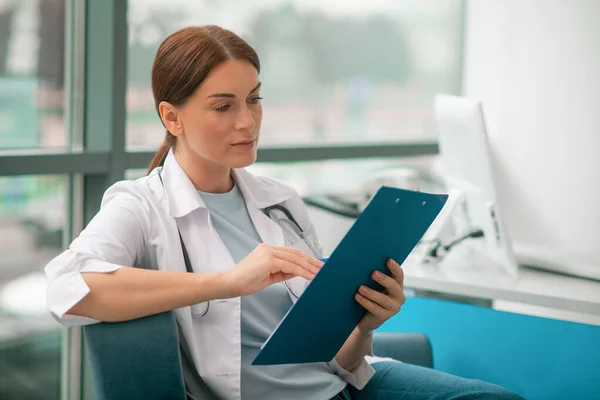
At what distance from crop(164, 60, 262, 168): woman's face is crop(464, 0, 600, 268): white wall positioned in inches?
63.2

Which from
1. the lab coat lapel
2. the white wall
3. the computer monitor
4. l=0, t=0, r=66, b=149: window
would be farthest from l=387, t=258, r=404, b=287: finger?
l=0, t=0, r=66, b=149: window

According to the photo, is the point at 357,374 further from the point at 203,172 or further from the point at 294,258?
the point at 203,172

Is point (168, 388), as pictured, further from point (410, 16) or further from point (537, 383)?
point (410, 16)

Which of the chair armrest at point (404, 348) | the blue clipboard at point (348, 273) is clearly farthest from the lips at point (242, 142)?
the chair armrest at point (404, 348)

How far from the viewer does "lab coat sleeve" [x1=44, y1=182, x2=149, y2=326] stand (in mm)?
1451

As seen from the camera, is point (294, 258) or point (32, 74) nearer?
point (294, 258)

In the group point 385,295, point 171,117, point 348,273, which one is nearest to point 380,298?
point 385,295

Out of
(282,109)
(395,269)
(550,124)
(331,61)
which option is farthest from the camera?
(331,61)

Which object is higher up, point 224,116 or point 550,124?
point 224,116

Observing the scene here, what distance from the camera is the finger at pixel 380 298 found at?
157cm

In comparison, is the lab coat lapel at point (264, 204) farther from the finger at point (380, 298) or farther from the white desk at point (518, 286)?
the white desk at point (518, 286)

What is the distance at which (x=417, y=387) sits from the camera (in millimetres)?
1771

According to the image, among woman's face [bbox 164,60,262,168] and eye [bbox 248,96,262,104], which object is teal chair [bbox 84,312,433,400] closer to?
woman's face [bbox 164,60,262,168]

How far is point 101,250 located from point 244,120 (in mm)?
416
